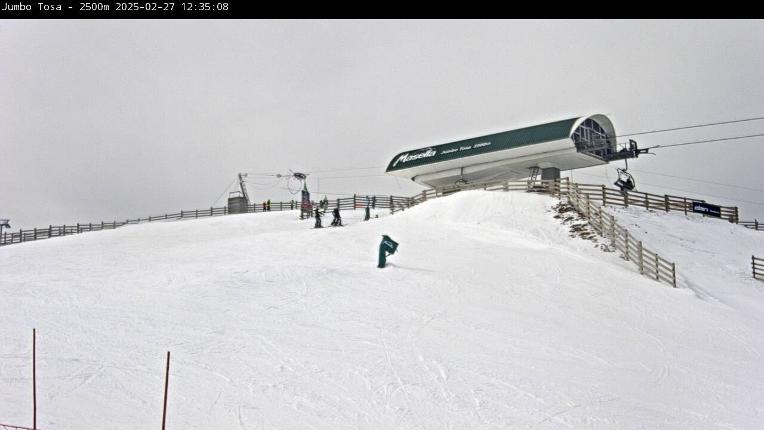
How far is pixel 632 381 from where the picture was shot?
11.4 metres

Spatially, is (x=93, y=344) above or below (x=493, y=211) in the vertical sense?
below

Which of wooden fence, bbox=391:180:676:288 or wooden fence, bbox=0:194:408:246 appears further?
wooden fence, bbox=0:194:408:246

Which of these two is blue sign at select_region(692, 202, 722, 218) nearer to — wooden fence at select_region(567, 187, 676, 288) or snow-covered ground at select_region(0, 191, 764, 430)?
wooden fence at select_region(567, 187, 676, 288)

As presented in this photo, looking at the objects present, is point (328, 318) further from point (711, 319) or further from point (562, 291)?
point (711, 319)

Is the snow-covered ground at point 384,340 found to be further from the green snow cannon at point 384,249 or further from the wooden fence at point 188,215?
the wooden fence at point 188,215

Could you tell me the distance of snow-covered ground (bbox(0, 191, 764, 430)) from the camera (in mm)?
9703

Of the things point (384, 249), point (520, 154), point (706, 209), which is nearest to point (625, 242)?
point (384, 249)

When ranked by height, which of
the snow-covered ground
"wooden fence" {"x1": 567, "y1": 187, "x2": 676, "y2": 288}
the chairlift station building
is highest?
the chairlift station building

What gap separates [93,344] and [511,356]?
9.18 metres

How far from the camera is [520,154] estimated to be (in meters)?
37.3

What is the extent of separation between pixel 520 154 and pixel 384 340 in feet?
Result: 87.7

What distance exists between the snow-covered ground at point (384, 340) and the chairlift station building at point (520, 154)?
465 inches

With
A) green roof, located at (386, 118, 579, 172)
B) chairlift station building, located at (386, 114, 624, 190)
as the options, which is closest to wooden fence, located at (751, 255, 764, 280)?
chairlift station building, located at (386, 114, 624, 190)

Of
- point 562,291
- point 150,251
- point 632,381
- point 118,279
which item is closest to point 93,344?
point 118,279
